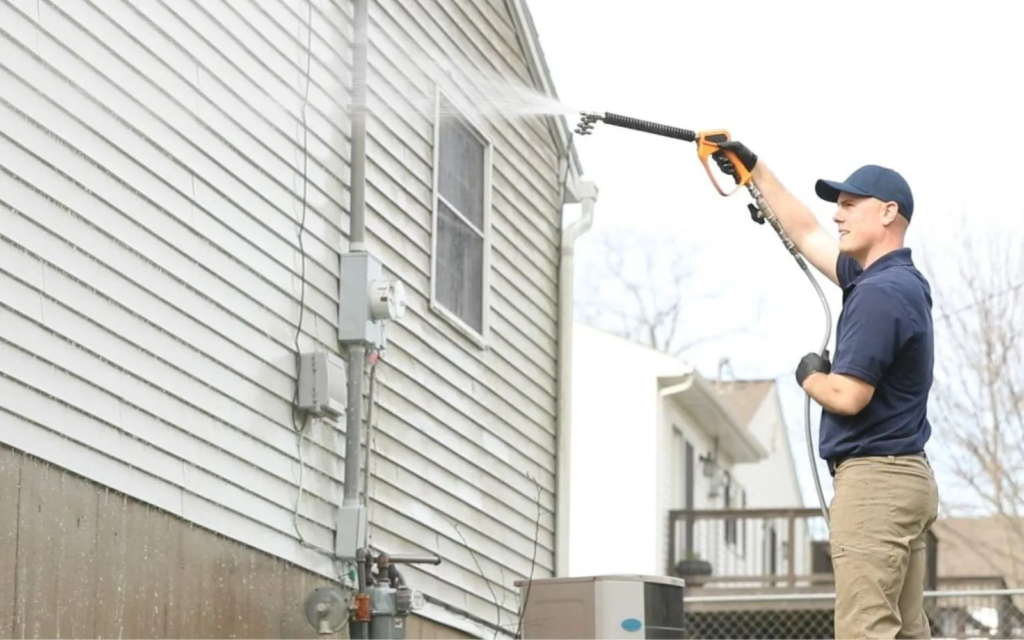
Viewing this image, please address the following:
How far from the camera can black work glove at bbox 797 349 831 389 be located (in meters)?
4.99

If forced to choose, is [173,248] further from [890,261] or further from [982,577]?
[982,577]

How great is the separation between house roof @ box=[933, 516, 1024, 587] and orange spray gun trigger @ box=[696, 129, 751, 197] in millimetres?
16502

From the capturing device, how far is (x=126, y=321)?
21.7 ft

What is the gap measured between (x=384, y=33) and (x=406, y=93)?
1.40 feet

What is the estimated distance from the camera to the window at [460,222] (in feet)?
32.5

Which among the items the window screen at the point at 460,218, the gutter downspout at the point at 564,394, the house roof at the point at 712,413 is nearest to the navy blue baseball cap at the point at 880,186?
the window screen at the point at 460,218

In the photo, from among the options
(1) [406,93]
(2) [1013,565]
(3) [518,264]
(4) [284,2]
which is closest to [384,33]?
(1) [406,93]

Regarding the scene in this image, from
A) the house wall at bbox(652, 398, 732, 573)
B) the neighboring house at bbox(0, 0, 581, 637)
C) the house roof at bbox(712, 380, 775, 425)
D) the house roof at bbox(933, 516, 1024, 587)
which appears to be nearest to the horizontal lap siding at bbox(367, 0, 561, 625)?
the neighboring house at bbox(0, 0, 581, 637)

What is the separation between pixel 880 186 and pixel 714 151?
2.35 ft

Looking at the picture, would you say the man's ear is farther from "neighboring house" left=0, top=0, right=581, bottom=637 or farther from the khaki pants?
"neighboring house" left=0, top=0, right=581, bottom=637

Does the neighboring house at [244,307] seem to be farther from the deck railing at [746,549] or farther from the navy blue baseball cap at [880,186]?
the deck railing at [746,549]

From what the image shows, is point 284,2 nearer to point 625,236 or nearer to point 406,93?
point 406,93

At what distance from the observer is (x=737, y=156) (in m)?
5.64

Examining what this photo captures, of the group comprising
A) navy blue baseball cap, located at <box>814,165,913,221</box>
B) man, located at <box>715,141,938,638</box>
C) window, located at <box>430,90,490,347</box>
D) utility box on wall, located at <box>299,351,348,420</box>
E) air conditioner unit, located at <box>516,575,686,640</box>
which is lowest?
air conditioner unit, located at <box>516,575,686,640</box>
